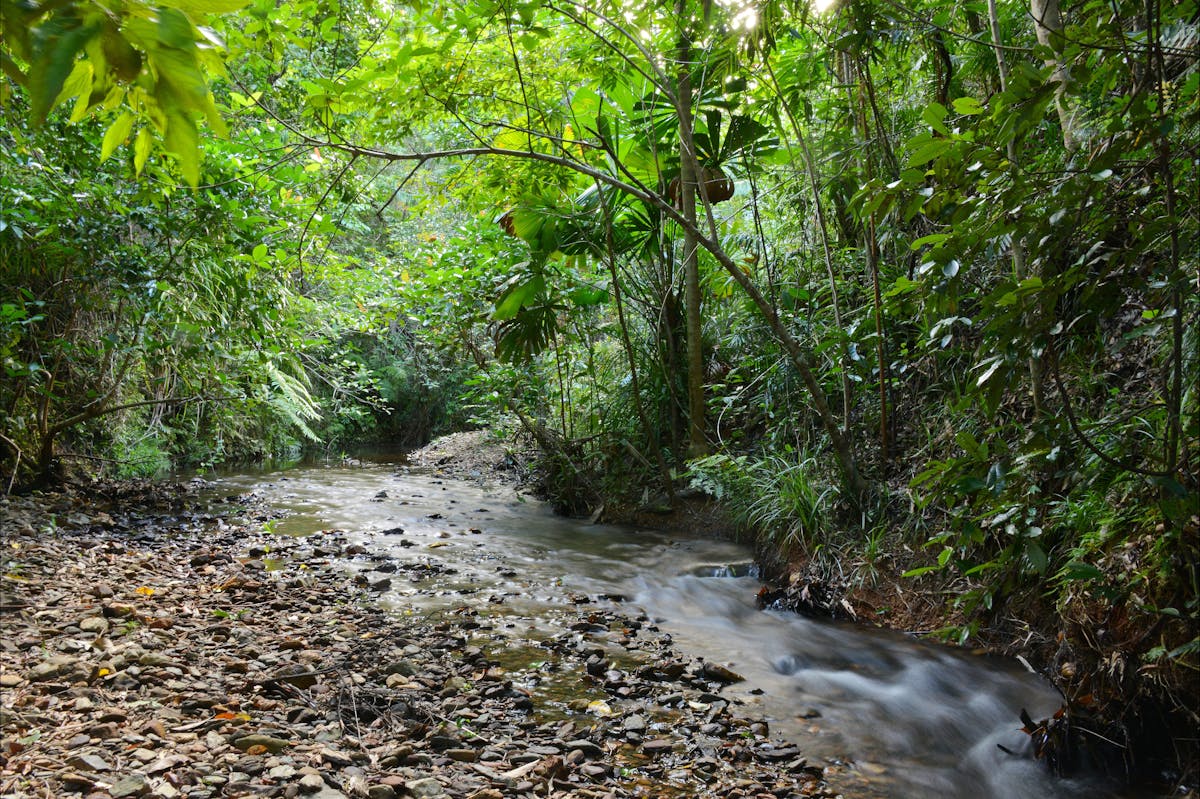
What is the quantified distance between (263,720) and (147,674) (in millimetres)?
551

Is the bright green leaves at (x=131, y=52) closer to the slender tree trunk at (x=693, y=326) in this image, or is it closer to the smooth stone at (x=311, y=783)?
the smooth stone at (x=311, y=783)

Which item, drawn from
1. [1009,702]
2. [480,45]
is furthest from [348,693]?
[480,45]

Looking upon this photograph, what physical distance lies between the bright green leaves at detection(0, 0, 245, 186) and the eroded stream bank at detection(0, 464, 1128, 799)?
70.0 inches

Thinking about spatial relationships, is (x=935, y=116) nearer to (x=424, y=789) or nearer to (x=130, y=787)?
(x=424, y=789)

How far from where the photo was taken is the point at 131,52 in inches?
34.7

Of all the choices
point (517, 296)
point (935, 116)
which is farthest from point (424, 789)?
point (517, 296)

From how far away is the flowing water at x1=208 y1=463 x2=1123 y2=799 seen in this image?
2.78m

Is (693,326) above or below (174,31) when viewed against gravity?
above

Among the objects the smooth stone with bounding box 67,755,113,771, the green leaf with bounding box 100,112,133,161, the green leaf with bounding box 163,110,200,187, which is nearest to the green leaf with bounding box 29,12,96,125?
the green leaf with bounding box 163,110,200,187

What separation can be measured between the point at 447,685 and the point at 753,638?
6.04 ft

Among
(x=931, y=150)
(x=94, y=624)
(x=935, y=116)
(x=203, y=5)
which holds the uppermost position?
(x=935, y=116)

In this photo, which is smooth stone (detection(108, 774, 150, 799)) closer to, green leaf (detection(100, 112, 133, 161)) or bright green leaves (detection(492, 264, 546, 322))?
green leaf (detection(100, 112, 133, 161))

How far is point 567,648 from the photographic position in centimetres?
365

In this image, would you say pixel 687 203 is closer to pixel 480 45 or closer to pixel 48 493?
pixel 480 45
